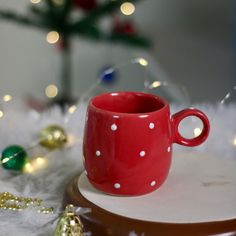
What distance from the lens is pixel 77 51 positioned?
1838 millimetres

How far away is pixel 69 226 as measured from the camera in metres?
0.46

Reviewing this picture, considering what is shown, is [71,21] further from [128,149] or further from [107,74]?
[128,149]

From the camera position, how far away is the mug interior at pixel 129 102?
0.56 meters

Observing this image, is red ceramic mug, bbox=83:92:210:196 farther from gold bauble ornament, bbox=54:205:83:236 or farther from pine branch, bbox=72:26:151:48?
pine branch, bbox=72:26:151:48

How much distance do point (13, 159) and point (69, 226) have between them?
0.64 ft

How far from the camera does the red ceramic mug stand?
0.50 meters

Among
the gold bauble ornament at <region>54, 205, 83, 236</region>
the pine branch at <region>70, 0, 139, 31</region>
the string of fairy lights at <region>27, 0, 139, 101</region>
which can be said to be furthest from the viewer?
the string of fairy lights at <region>27, 0, 139, 101</region>

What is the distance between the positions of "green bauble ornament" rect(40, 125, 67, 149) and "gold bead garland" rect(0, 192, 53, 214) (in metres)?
0.16

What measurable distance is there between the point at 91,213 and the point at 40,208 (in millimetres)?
71

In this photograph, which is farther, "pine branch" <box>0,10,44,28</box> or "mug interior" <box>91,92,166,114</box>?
"pine branch" <box>0,10,44,28</box>

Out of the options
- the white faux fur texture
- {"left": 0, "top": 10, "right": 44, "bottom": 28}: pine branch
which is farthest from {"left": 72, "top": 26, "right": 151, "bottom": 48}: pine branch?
the white faux fur texture

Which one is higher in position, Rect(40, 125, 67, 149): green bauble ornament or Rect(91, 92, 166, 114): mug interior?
Rect(91, 92, 166, 114): mug interior

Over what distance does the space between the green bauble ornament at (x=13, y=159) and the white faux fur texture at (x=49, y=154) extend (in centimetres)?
1

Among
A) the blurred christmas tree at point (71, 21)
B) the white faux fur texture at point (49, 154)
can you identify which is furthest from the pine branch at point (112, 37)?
the white faux fur texture at point (49, 154)
